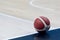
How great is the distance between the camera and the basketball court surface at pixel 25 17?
2039 mm

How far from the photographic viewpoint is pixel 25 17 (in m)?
2.88

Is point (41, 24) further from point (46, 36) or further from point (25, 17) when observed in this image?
point (25, 17)

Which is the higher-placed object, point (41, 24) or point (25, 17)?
point (25, 17)

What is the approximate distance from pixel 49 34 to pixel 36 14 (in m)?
1.05

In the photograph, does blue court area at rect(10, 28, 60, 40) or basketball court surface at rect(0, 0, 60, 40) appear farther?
basketball court surface at rect(0, 0, 60, 40)

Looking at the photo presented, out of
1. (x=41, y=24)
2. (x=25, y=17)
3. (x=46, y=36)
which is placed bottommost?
(x=46, y=36)

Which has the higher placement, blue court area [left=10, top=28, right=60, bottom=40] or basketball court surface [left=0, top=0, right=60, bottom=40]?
basketball court surface [left=0, top=0, right=60, bottom=40]

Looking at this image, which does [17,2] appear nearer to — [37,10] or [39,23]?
[37,10]

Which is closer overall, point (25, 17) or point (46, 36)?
point (46, 36)

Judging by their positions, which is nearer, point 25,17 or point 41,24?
point 41,24

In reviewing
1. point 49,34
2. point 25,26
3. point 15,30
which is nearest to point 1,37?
point 15,30

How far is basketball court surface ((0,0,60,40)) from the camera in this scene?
204cm

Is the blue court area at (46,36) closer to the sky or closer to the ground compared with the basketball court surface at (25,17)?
closer to the ground

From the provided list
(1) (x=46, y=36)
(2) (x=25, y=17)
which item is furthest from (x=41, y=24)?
(2) (x=25, y=17)
